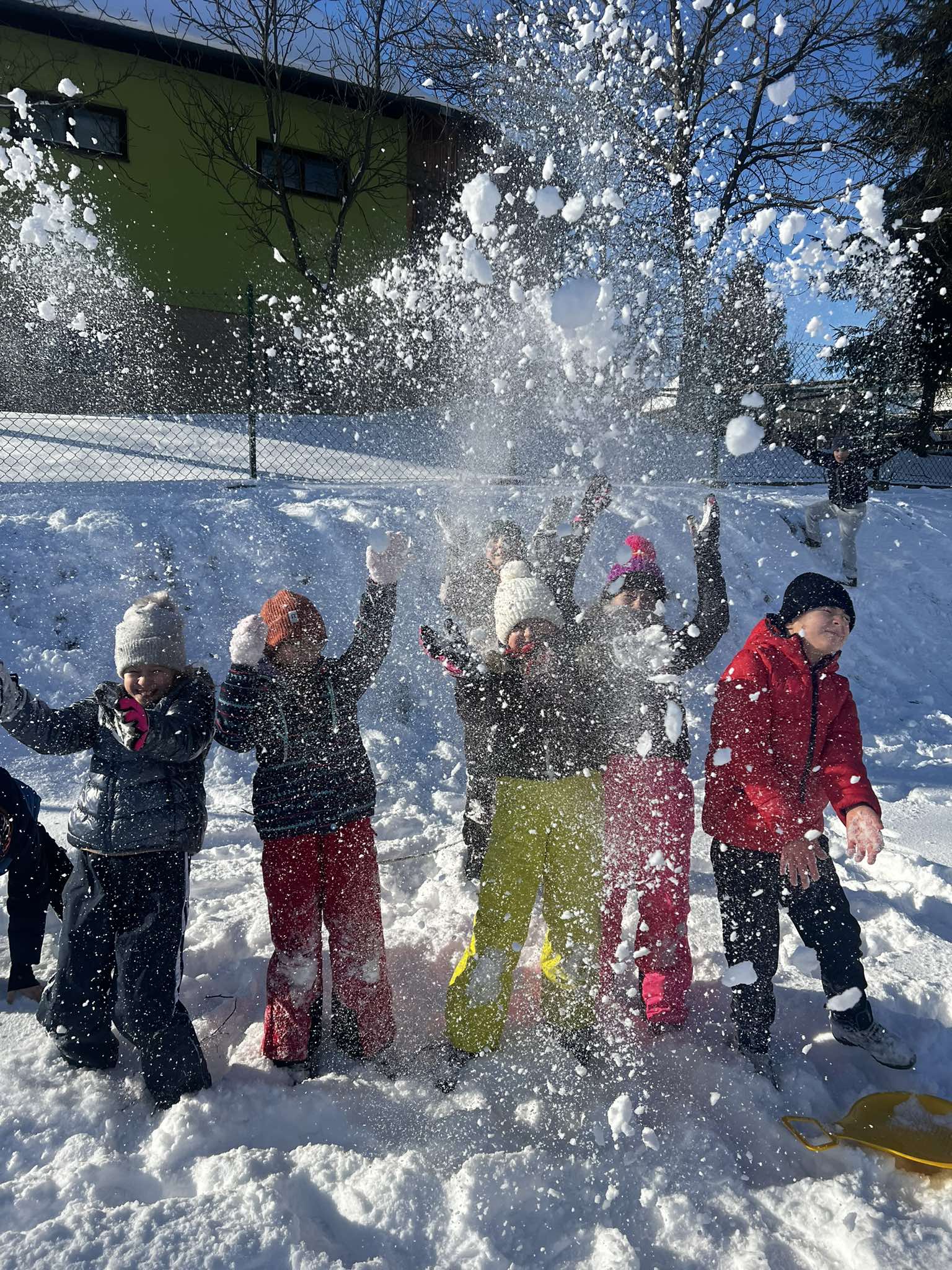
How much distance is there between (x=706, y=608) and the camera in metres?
2.72

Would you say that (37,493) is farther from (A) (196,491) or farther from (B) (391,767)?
(B) (391,767)

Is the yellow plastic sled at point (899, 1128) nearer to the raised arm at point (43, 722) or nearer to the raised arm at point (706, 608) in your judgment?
the raised arm at point (706, 608)

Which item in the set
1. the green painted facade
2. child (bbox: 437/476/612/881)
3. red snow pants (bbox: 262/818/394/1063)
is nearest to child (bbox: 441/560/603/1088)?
red snow pants (bbox: 262/818/394/1063)

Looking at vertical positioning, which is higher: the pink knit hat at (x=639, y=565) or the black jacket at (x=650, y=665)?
the pink knit hat at (x=639, y=565)

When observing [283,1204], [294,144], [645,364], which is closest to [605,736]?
[283,1204]

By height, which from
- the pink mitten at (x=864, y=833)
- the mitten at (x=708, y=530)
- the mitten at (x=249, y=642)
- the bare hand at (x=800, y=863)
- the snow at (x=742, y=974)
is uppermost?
the mitten at (x=708, y=530)

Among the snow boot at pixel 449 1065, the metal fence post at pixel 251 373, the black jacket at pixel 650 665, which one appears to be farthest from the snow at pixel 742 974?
the metal fence post at pixel 251 373

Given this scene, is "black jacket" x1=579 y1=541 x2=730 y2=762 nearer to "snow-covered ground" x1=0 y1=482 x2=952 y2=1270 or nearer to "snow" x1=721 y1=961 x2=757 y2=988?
"snow" x1=721 y1=961 x2=757 y2=988

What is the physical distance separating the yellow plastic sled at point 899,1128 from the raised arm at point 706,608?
4.59 ft

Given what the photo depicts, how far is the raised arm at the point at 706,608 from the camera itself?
2660 millimetres

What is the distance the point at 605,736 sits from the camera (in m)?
2.46

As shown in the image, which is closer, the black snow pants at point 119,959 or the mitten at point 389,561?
the black snow pants at point 119,959

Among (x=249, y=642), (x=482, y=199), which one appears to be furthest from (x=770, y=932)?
(x=482, y=199)

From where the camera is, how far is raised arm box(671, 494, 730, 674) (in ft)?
8.73
